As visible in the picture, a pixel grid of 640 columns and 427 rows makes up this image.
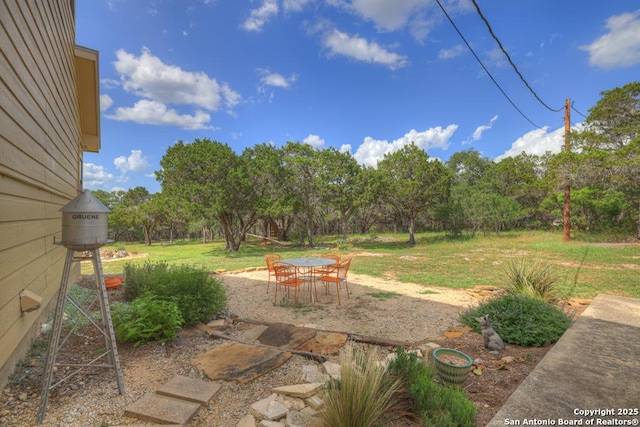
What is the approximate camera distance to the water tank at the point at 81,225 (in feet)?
6.51

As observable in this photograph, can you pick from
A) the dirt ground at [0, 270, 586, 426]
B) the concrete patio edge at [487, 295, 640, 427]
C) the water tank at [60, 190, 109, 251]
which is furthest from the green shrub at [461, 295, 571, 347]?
the water tank at [60, 190, 109, 251]

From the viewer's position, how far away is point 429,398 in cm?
180

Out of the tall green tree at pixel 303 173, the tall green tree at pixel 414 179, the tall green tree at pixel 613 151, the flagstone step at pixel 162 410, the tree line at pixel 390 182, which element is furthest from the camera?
the tall green tree at pixel 303 173

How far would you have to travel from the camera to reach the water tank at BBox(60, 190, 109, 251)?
1985 millimetres

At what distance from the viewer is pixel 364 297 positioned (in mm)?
5406

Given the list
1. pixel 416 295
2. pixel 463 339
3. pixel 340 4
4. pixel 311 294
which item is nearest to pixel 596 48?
pixel 340 4

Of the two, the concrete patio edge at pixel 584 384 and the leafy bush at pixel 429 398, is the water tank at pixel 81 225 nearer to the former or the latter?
the leafy bush at pixel 429 398

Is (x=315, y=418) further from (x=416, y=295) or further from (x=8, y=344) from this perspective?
(x=416, y=295)

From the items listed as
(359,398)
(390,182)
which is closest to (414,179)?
(390,182)

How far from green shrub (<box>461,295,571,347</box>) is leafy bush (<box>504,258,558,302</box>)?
34.4 inches

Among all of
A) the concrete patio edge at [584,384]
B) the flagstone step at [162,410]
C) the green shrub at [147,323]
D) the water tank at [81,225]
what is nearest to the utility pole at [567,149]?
the concrete patio edge at [584,384]

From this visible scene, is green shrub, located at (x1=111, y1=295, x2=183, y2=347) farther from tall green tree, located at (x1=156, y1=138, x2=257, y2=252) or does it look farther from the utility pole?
the utility pole

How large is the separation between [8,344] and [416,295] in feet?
17.8

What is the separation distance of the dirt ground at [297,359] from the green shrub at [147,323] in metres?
0.10
